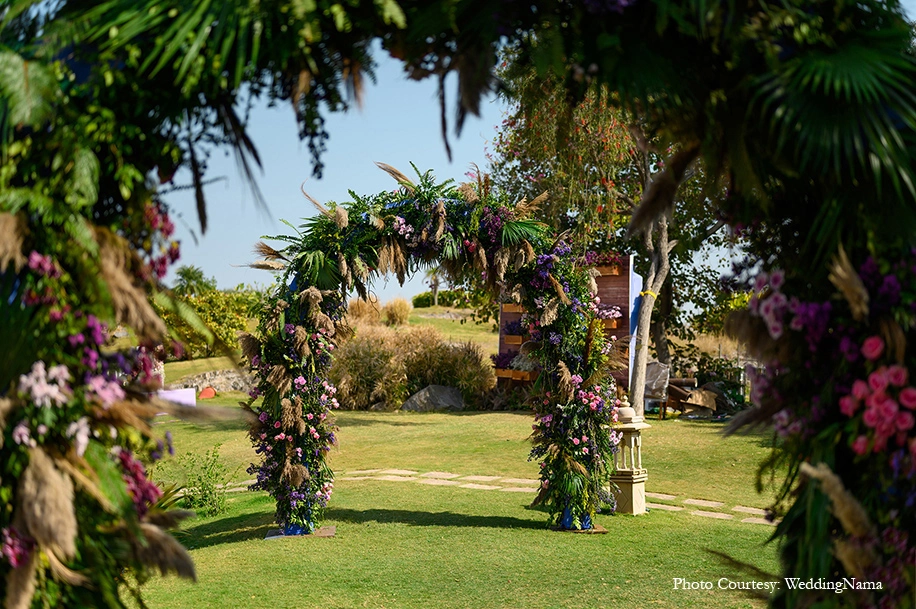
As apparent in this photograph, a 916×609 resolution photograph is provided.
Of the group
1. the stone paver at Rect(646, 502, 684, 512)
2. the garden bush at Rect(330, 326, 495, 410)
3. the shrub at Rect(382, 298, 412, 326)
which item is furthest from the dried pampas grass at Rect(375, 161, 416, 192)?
the shrub at Rect(382, 298, 412, 326)

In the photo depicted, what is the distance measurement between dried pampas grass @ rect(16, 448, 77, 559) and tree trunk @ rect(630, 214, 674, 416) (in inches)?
474

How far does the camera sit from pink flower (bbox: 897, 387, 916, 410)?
7.63ft

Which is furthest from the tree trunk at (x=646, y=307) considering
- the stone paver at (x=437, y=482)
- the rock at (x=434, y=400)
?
the stone paver at (x=437, y=482)

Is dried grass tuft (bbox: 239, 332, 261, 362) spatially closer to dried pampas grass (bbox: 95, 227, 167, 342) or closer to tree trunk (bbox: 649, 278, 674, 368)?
dried pampas grass (bbox: 95, 227, 167, 342)

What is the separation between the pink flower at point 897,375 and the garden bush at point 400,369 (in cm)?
1526

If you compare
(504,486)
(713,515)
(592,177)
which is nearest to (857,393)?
(713,515)

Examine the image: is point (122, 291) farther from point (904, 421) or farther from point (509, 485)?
point (509, 485)

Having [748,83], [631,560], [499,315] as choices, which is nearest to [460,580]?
[631,560]

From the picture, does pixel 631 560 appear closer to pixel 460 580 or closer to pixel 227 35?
pixel 460 580

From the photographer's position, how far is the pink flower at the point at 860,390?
7.92 ft

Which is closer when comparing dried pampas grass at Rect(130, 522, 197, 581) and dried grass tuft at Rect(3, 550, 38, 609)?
dried grass tuft at Rect(3, 550, 38, 609)

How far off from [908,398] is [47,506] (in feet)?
7.99

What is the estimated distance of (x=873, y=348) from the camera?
94.3 inches

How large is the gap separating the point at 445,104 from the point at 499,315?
1577cm
